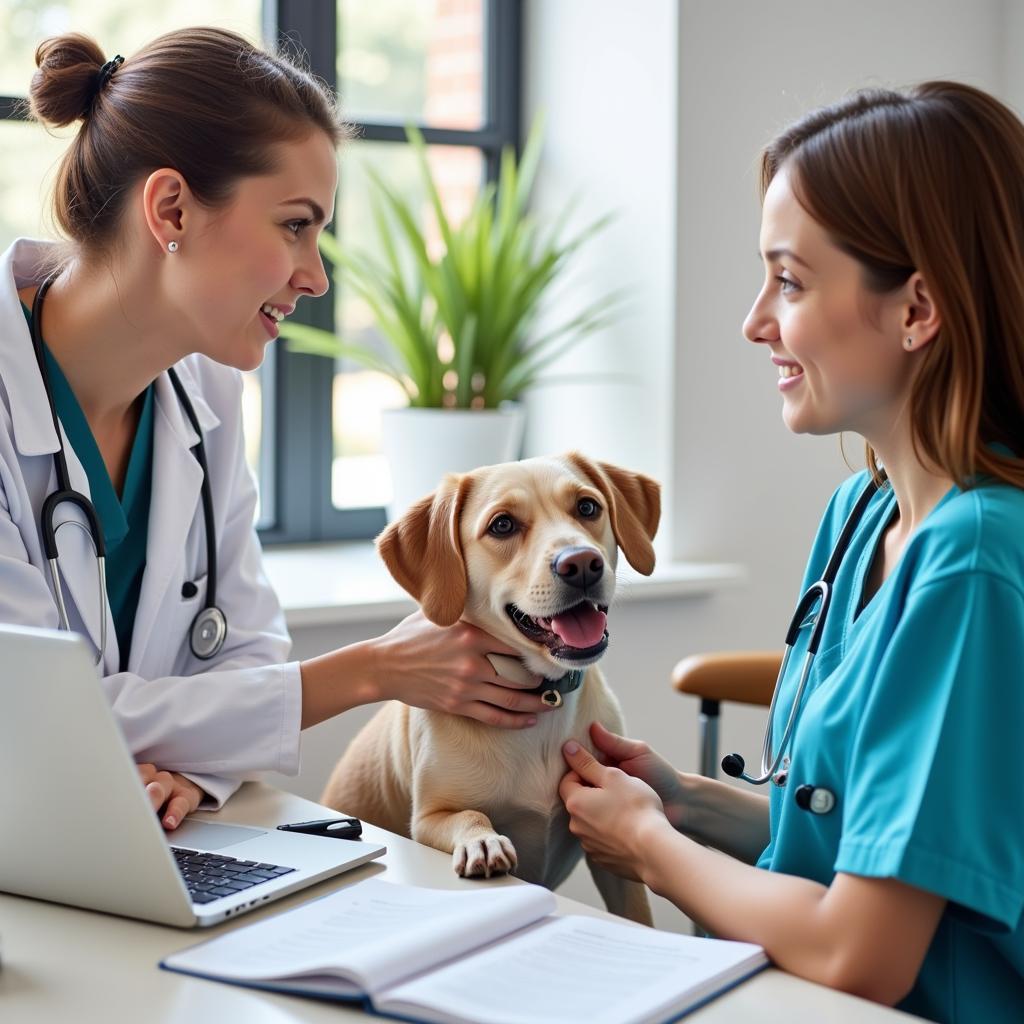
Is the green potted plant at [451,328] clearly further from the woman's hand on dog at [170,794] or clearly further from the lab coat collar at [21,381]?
the woman's hand on dog at [170,794]

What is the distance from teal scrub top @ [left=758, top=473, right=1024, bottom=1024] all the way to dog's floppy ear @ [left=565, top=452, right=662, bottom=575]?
1.64 feet

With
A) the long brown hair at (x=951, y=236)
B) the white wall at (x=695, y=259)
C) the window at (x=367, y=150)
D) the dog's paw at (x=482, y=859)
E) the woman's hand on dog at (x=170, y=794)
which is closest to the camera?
the long brown hair at (x=951, y=236)

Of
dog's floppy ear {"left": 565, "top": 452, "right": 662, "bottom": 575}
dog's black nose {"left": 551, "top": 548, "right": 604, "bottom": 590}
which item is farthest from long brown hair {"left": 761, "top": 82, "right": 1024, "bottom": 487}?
dog's floppy ear {"left": 565, "top": 452, "right": 662, "bottom": 575}

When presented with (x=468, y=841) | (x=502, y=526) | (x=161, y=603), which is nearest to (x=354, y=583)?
(x=161, y=603)

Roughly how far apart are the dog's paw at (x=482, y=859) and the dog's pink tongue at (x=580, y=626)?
0.87 feet

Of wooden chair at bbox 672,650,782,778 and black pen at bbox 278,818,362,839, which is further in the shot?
wooden chair at bbox 672,650,782,778

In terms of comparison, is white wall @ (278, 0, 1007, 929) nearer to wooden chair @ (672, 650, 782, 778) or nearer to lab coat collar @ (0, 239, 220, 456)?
wooden chair @ (672, 650, 782, 778)

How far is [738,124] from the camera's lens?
2.80m

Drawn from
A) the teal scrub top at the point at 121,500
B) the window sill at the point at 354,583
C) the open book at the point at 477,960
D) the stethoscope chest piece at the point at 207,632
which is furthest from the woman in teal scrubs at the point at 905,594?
the window sill at the point at 354,583

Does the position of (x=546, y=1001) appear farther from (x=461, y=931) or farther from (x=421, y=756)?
(x=421, y=756)

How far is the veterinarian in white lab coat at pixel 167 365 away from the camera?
4.78 feet

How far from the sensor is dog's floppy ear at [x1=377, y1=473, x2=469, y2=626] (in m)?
1.52

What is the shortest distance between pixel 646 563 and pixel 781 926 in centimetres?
65

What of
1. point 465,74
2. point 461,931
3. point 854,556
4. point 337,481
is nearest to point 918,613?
point 854,556
